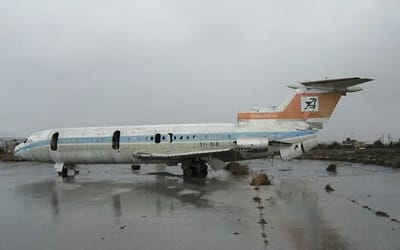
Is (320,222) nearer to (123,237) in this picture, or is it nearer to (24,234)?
(123,237)

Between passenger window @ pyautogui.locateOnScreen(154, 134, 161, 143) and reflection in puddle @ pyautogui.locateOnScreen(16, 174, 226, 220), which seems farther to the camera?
passenger window @ pyautogui.locateOnScreen(154, 134, 161, 143)

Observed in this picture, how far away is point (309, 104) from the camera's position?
73.0ft

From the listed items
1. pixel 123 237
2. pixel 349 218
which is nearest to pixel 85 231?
pixel 123 237

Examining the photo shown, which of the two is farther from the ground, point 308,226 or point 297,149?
point 297,149

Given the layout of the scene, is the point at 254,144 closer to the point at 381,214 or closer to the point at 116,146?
the point at 116,146

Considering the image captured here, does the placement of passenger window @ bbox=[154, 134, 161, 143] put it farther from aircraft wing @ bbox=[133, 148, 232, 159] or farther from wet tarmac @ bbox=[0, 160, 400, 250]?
wet tarmac @ bbox=[0, 160, 400, 250]

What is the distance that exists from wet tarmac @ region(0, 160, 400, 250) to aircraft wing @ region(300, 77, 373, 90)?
568 cm

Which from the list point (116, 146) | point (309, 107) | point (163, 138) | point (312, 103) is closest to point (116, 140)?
point (116, 146)

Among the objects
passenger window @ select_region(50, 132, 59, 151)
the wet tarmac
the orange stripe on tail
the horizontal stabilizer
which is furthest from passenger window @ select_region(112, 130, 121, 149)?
the horizontal stabilizer

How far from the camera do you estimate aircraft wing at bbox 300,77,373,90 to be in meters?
20.1

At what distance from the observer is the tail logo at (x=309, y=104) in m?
22.1

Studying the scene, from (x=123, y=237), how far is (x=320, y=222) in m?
4.99

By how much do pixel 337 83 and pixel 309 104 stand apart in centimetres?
204

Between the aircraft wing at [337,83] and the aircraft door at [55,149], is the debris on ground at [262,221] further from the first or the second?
the aircraft door at [55,149]
